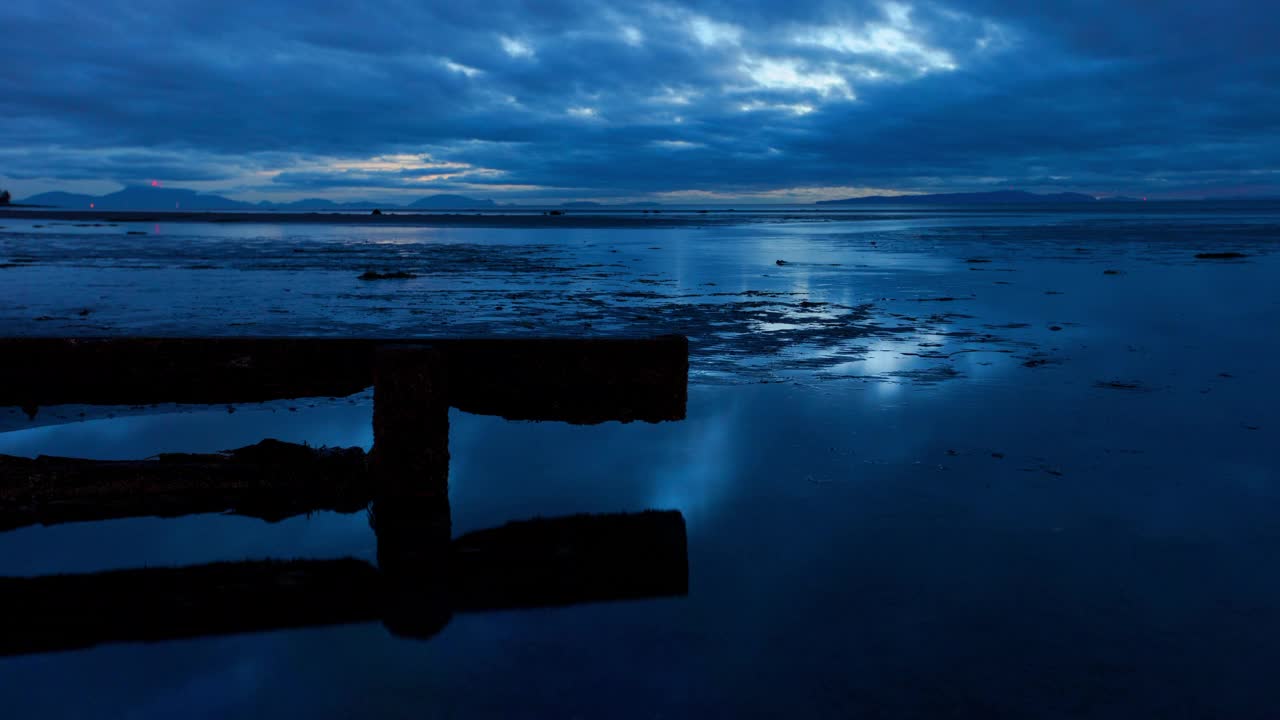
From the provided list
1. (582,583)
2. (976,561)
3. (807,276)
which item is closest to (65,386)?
(582,583)

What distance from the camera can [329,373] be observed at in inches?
201

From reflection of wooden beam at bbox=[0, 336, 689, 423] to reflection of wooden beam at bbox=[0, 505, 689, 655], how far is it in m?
0.86

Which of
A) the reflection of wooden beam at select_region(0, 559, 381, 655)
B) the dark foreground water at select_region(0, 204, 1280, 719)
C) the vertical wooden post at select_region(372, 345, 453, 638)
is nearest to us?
the dark foreground water at select_region(0, 204, 1280, 719)

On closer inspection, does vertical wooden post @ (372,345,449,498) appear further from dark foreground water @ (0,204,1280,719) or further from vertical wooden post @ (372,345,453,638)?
dark foreground water @ (0,204,1280,719)

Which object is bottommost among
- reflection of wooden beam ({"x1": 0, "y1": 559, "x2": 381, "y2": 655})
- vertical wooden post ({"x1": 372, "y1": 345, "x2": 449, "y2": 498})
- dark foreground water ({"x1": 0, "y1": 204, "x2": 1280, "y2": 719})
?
reflection of wooden beam ({"x1": 0, "y1": 559, "x2": 381, "y2": 655})

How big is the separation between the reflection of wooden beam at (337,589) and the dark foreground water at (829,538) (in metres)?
0.12

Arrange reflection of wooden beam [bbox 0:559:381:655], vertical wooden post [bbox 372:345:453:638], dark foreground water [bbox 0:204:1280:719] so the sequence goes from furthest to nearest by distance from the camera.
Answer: vertical wooden post [bbox 372:345:453:638]
reflection of wooden beam [bbox 0:559:381:655]
dark foreground water [bbox 0:204:1280:719]

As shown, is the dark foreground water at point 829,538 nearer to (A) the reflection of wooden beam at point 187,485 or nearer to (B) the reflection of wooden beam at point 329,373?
(A) the reflection of wooden beam at point 187,485

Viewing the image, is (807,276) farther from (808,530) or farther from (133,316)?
(808,530)

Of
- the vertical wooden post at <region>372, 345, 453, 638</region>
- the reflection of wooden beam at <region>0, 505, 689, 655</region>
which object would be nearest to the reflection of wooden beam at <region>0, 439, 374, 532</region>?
the vertical wooden post at <region>372, 345, 453, 638</region>

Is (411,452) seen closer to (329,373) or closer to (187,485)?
(329,373)

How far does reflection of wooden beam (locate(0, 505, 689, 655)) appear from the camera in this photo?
3852mm

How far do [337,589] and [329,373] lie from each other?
141cm

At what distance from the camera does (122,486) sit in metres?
4.99
